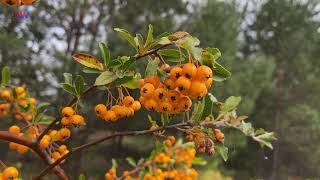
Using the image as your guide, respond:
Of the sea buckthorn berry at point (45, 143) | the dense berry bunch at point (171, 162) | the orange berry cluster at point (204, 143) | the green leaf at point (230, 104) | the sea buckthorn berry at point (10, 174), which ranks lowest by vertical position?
the dense berry bunch at point (171, 162)

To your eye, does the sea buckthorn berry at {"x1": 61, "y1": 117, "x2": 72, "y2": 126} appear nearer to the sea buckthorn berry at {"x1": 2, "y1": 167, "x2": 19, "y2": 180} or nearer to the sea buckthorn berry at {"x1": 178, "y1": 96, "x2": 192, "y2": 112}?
the sea buckthorn berry at {"x1": 2, "y1": 167, "x2": 19, "y2": 180}

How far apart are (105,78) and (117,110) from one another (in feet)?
0.40

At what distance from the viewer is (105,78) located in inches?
31.4

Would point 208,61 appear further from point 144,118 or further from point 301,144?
point 301,144

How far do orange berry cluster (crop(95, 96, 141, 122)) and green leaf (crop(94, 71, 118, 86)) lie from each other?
11cm

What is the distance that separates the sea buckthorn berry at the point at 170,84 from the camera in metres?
0.72

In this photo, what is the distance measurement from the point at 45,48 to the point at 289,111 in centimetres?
631

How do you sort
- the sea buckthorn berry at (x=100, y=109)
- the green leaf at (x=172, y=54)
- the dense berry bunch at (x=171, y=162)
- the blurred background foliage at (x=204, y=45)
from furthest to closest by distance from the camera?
the blurred background foliage at (x=204, y=45) < the dense berry bunch at (x=171, y=162) < the sea buckthorn berry at (x=100, y=109) < the green leaf at (x=172, y=54)

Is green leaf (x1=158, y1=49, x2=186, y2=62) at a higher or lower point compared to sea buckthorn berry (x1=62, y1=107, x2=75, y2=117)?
higher

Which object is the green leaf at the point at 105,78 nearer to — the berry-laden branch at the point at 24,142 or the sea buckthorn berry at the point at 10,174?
the berry-laden branch at the point at 24,142

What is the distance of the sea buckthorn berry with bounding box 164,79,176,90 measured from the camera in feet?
2.37

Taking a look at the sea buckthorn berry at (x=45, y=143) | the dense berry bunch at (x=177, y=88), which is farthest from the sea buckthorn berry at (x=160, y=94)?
the sea buckthorn berry at (x=45, y=143)

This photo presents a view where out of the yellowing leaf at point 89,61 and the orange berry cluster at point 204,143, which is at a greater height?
the yellowing leaf at point 89,61

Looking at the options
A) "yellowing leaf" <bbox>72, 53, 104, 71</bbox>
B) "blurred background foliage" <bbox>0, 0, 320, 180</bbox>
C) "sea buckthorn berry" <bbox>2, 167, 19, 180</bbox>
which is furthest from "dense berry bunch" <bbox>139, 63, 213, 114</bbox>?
"blurred background foliage" <bbox>0, 0, 320, 180</bbox>
